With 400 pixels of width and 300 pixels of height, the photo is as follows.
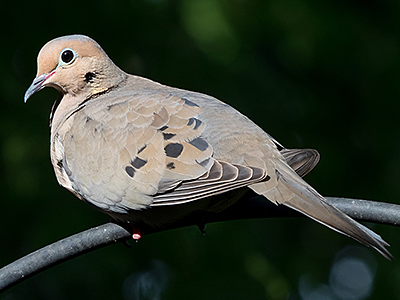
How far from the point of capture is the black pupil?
2635 millimetres

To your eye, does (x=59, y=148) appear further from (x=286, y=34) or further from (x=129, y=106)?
(x=286, y=34)

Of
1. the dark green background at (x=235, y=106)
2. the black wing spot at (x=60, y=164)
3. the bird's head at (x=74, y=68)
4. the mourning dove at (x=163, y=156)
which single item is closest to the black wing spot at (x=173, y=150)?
the mourning dove at (x=163, y=156)

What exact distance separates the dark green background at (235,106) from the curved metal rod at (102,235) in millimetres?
1558

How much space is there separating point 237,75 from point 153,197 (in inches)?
82.0

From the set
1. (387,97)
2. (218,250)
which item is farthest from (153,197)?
(387,97)

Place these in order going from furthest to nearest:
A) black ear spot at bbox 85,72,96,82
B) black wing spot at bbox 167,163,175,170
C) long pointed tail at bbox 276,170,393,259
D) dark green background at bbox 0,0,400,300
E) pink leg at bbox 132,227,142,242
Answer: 1. dark green background at bbox 0,0,400,300
2. black ear spot at bbox 85,72,96,82
3. pink leg at bbox 132,227,142,242
4. black wing spot at bbox 167,163,175,170
5. long pointed tail at bbox 276,170,393,259

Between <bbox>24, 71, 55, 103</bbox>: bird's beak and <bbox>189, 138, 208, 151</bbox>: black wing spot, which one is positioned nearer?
<bbox>189, 138, 208, 151</bbox>: black wing spot

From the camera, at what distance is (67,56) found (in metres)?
2.65

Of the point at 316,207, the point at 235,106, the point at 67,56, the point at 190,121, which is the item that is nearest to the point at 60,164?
the point at 67,56

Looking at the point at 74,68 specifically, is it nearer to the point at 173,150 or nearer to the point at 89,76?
the point at 89,76

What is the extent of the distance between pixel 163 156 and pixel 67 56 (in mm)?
880

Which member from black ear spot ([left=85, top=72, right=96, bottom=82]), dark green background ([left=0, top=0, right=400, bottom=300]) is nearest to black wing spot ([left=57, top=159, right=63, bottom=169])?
black ear spot ([left=85, top=72, right=96, bottom=82])

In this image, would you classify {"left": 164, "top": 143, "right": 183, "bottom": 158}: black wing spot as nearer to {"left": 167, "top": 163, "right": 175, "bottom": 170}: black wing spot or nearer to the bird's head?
A: {"left": 167, "top": 163, "right": 175, "bottom": 170}: black wing spot

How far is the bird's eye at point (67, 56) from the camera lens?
8.63 ft
